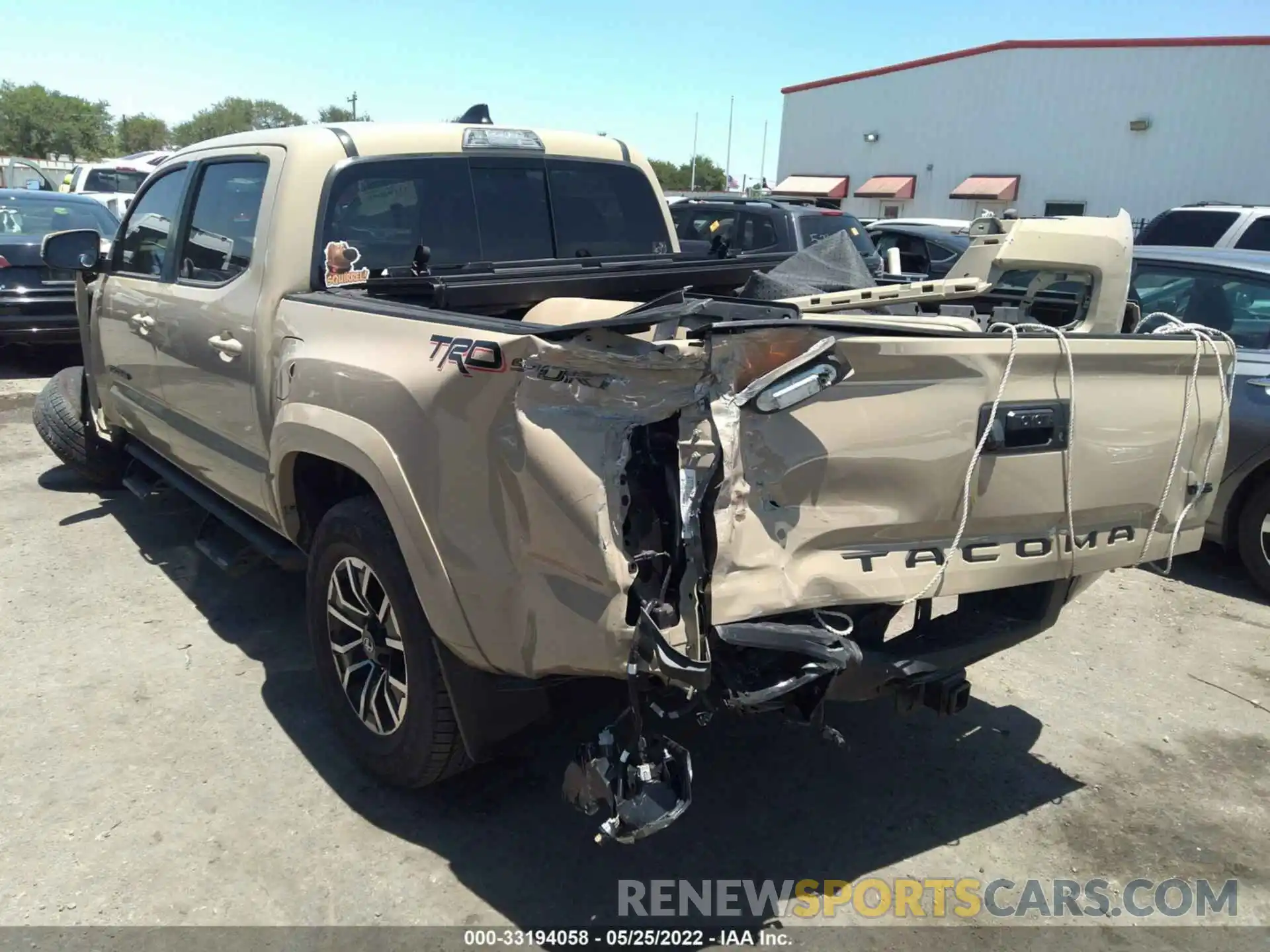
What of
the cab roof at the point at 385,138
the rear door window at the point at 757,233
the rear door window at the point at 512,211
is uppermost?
the cab roof at the point at 385,138

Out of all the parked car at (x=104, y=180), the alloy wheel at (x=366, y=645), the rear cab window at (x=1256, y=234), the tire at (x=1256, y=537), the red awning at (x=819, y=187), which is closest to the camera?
the alloy wheel at (x=366, y=645)

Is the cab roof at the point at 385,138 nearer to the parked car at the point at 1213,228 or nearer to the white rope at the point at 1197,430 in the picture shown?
the white rope at the point at 1197,430

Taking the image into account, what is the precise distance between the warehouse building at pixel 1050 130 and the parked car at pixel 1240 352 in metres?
20.4

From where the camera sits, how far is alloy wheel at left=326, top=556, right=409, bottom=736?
3006mm

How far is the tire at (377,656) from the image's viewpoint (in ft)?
9.32

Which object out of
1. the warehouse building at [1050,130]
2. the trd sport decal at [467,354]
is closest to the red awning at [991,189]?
the warehouse building at [1050,130]

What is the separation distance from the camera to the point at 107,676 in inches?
156

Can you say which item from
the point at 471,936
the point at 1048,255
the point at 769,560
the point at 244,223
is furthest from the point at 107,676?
the point at 1048,255

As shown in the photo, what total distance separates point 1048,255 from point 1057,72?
34572 mm

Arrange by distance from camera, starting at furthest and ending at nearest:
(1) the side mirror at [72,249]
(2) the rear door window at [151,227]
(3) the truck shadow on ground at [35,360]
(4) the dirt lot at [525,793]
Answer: (3) the truck shadow on ground at [35,360]
(1) the side mirror at [72,249]
(2) the rear door window at [151,227]
(4) the dirt lot at [525,793]

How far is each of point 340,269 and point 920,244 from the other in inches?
446

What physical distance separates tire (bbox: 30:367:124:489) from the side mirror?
4.04 feet

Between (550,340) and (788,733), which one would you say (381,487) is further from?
Answer: (788,733)

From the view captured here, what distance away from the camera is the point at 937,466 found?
2.51m
